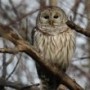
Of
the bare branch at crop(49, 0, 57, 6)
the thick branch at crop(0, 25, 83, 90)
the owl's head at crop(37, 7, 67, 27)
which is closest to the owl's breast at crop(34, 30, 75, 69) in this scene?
the owl's head at crop(37, 7, 67, 27)

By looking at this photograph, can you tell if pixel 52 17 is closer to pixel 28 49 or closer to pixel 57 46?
pixel 57 46

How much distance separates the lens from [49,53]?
5.31 meters

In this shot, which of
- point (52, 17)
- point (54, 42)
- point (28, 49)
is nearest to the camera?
point (28, 49)

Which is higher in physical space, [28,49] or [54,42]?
[28,49]

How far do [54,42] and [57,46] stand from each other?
0.07 metres

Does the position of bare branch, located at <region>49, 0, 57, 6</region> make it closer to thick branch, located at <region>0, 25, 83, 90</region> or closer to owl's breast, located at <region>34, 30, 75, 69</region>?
owl's breast, located at <region>34, 30, 75, 69</region>

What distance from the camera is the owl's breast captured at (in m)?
5.27

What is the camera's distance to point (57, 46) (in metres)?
5.30

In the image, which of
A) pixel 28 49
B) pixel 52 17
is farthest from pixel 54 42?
pixel 28 49

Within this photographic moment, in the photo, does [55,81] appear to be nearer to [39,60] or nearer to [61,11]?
[61,11]

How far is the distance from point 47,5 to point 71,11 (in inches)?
13.9

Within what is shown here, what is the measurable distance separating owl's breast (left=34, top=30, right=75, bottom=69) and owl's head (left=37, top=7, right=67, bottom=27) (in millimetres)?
257

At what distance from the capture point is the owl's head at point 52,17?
5.57m

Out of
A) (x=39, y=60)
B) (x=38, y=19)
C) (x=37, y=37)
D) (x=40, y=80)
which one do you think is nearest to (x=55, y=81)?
(x=40, y=80)
